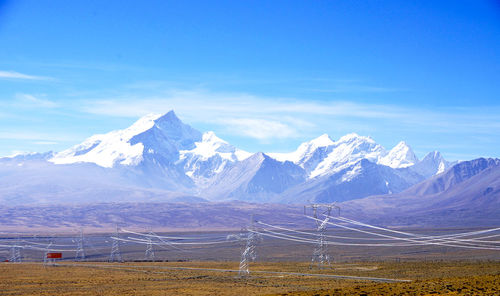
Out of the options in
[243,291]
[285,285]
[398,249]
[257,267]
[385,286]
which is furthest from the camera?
[398,249]

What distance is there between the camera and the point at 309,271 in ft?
317

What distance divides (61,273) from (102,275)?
814 centimetres

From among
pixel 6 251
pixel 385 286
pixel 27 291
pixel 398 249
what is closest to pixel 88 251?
pixel 6 251

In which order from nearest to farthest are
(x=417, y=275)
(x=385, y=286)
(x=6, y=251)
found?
(x=385, y=286)
(x=417, y=275)
(x=6, y=251)

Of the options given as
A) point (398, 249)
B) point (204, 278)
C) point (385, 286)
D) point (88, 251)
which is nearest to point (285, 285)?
point (204, 278)

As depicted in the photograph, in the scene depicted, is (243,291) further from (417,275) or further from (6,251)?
(6,251)

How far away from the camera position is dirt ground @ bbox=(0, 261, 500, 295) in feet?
172

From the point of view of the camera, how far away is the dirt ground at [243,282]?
2064 inches

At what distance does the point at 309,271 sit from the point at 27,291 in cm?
4279

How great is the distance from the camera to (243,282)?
3150 inches

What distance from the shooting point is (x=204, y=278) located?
282 ft

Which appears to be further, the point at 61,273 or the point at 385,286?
the point at 61,273

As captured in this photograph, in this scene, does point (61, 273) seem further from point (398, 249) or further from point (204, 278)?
point (398, 249)

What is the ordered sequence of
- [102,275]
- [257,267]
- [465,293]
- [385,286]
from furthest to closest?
[257,267] < [102,275] < [385,286] < [465,293]
